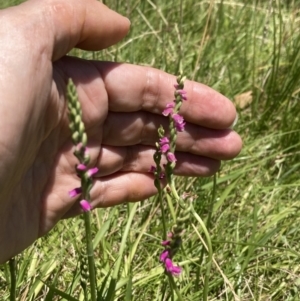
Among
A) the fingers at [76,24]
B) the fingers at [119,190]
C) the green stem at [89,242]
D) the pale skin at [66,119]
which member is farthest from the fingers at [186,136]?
the green stem at [89,242]

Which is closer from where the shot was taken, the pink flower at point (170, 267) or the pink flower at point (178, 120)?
the pink flower at point (170, 267)

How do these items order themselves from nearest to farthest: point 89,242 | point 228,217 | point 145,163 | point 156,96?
point 89,242
point 156,96
point 145,163
point 228,217

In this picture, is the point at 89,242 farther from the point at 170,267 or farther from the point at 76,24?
the point at 76,24

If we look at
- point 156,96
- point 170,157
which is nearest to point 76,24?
point 156,96

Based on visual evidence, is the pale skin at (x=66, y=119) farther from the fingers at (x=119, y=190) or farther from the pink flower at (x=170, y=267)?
the pink flower at (x=170, y=267)

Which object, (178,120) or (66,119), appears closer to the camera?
(178,120)

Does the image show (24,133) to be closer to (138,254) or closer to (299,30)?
(138,254)
